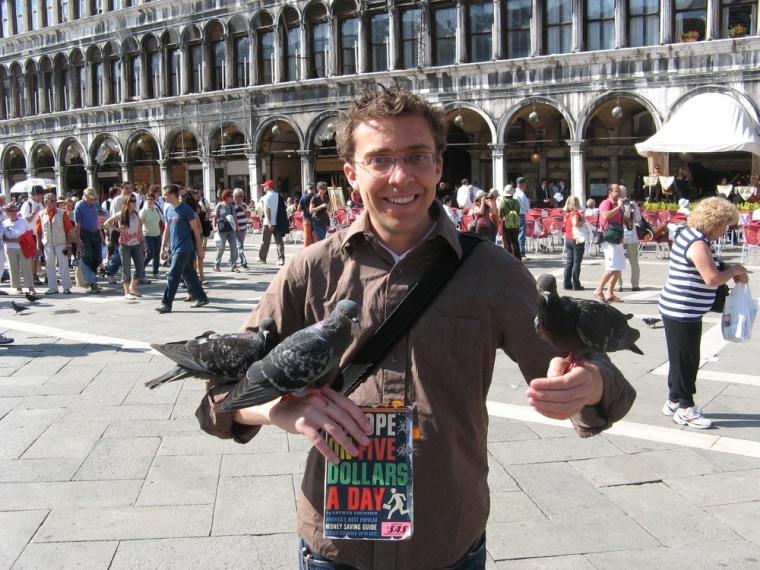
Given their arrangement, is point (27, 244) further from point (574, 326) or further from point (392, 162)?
point (574, 326)

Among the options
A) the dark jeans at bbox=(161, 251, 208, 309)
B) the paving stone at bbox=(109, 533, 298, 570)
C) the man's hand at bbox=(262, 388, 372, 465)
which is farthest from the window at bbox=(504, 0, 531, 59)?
the man's hand at bbox=(262, 388, 372, 465)

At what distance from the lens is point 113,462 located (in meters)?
4.43

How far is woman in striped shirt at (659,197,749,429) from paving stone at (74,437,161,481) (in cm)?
347

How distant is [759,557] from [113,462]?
3.47 meters

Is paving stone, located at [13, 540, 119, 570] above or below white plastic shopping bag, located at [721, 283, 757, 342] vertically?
below

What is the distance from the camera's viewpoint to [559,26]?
23.3m

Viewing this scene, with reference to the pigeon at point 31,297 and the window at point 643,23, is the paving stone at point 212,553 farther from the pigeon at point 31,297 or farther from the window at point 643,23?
the window at point 643,23

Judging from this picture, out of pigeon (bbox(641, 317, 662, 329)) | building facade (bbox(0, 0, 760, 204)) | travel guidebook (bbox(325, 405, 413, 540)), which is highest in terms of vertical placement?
building facade (bbox(0, 0, 760, 204))

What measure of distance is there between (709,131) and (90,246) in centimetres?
1410

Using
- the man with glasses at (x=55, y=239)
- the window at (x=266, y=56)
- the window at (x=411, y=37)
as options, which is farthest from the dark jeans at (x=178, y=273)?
the window at (x=266, y=56)

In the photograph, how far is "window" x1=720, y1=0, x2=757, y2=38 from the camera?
2113 cm

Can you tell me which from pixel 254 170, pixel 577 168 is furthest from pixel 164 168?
pixel 577 168

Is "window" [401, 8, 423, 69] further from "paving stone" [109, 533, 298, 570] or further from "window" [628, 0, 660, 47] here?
"paving stone" [109, 533, 298, 570]

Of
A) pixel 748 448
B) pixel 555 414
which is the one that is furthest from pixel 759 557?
pixel 555 414
